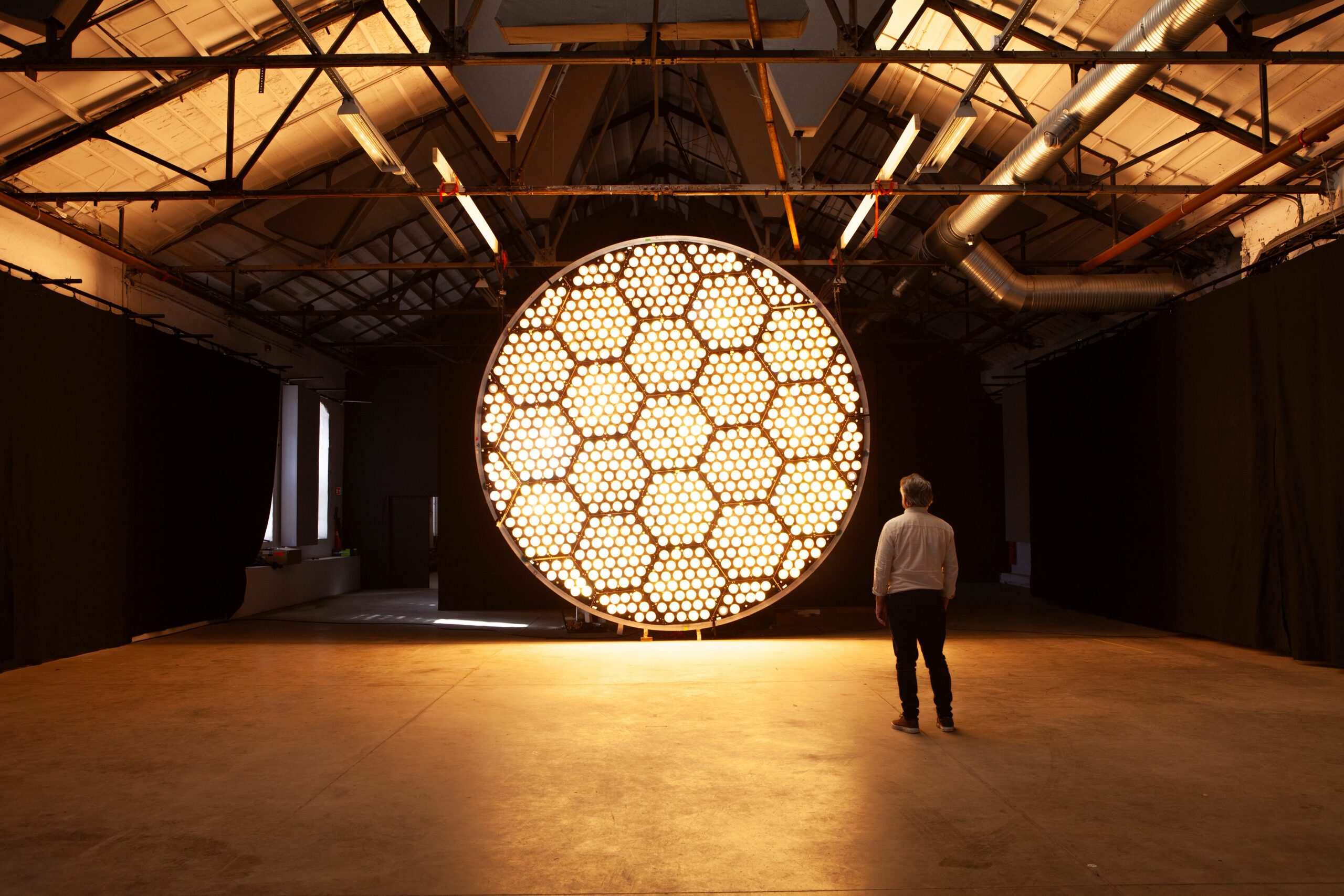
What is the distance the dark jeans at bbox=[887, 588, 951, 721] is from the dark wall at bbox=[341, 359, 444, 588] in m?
13.9

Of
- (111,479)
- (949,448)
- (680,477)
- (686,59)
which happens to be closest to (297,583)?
(111,479)

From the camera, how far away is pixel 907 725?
16.2 ft

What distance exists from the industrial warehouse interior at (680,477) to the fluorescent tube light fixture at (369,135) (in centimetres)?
5

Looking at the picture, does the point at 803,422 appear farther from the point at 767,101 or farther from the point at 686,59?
the point at 686,59

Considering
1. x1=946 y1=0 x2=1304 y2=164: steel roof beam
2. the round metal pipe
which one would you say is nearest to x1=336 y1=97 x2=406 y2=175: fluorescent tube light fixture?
x1=946 y1=0 x2=1304 y2=164: steel roof beam

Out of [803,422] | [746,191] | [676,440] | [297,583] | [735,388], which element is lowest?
[297,583]

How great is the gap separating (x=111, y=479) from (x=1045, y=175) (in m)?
9.33

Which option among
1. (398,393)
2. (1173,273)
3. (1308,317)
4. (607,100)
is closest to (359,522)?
(398,393)

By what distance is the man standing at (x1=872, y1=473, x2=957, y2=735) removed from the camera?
4.93m

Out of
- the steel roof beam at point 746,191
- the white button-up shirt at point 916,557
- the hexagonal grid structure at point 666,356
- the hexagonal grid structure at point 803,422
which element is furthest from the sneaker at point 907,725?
the steel roof beam at point 746,191

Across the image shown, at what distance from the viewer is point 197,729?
5.16m

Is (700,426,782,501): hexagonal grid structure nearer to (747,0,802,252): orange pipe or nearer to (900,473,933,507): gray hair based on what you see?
(747,0,802,252): orange pipe

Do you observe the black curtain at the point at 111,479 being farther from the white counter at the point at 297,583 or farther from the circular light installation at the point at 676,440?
the circular light installation at the point at 676,440

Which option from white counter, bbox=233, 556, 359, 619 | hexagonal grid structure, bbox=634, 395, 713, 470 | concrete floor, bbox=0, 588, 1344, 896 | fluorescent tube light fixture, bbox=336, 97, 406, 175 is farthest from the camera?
white counter, bbox=233, 556, 359, 619
